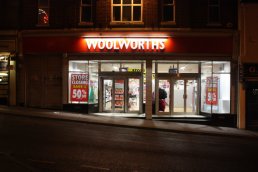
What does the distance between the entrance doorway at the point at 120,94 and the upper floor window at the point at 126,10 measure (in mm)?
3513

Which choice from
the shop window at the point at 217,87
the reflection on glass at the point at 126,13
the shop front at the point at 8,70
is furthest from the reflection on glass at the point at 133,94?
the shop front at the point at 8,70

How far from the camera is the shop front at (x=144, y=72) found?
21953 mm

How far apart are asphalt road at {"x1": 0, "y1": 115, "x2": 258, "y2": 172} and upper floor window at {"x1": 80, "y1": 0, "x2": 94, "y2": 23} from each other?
815cm

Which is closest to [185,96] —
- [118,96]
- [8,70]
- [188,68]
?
[188,68]

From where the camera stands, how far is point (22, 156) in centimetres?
1030

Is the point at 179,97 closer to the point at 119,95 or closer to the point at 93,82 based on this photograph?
the point at 119,95

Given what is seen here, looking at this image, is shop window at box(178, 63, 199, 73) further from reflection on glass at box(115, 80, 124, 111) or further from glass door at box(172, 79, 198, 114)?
reflection on glass at box(115, 80, 124, 111)

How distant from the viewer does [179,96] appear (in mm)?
23703

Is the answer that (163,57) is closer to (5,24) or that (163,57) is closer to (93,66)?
(93,66)

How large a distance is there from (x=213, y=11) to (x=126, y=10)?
5.04 meters

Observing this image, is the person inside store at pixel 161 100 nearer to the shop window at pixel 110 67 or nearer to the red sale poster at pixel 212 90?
the red sale poster at pixel 212 90

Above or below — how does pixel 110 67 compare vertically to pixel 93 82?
above

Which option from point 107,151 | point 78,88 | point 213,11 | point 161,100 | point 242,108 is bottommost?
point 107,151

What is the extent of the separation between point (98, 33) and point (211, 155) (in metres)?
12.2
